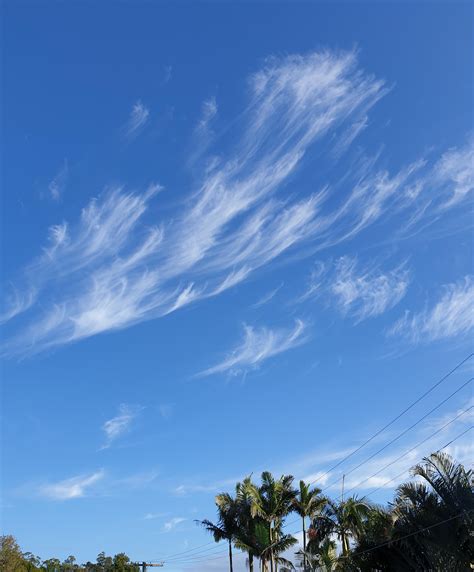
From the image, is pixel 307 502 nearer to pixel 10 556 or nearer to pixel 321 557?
pixel 321 557

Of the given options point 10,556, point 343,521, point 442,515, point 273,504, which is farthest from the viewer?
point 10,556

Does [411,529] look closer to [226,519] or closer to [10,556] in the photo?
[226,519]

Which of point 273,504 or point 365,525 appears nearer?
point 365,525

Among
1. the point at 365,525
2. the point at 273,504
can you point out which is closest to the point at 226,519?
the point at 273,504

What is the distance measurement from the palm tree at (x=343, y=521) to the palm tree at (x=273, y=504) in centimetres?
660

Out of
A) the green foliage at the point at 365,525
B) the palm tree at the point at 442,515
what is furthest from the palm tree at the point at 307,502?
the palm tree at the point at 442,515

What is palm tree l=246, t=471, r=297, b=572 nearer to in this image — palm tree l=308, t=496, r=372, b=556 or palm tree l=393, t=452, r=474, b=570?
palm tree l=308, t=496, r=372, b=556

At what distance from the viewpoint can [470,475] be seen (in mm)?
21500

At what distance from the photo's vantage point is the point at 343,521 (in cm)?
4272

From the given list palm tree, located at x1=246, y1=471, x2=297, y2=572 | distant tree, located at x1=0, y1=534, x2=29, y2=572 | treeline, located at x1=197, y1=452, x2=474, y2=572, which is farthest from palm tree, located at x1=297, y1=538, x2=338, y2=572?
distant tree, located at x1=0, y1=534, x2=29, y2=572

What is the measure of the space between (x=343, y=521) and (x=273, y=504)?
10440mm

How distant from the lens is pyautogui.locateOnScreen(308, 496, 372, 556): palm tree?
41219 millimetres

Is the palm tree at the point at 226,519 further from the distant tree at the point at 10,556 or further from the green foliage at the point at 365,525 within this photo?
the distant tree at the point at 10,556

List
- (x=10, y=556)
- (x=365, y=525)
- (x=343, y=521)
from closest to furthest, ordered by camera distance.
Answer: (x=365, y=525), (x=343, y=521), (x=10, y=556)
